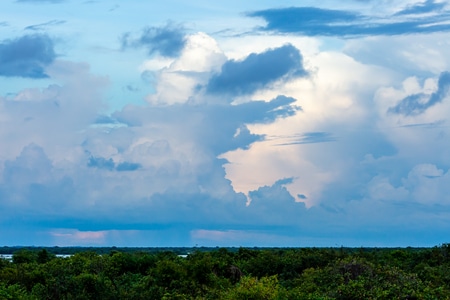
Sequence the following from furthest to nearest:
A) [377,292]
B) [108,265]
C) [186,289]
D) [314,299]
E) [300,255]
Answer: [300,255] → [108,265] → [186,289] → [377,292] → [314,299]

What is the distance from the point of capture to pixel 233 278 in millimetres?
80938

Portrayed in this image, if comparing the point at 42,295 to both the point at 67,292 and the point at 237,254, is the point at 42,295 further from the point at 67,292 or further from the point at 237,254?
the point at 237,254

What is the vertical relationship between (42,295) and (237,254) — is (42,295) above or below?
below

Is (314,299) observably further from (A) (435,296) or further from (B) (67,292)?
(B) (67,292)

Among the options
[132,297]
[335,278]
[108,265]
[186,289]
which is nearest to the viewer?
[335,278]

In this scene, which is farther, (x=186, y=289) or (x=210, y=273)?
(x=210, y=273)

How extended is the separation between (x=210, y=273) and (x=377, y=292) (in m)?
26.9

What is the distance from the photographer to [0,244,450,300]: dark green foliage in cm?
5019

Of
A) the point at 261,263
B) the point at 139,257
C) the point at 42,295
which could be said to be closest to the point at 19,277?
the point at 42,295

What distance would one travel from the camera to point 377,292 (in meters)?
49.4

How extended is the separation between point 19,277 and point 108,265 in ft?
53.3

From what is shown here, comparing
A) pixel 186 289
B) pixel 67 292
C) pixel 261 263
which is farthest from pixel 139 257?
pixel 67 292

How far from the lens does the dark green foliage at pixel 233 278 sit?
5019 cm

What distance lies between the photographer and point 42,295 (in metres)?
60.1
